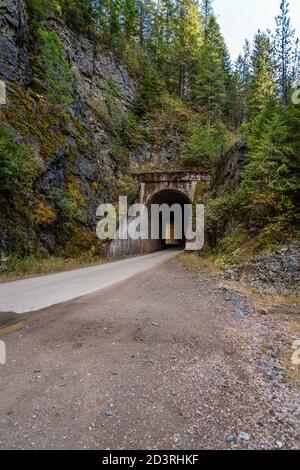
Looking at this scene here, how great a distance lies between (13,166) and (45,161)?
414 centimetres

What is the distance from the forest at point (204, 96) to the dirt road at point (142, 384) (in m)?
7.80

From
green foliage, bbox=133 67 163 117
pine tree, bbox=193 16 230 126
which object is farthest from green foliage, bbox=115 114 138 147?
pine tree, bbox=193 16 230 126

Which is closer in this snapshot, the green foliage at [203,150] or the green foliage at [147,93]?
the green foliage at [203,150]

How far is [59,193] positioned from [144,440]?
1483cm

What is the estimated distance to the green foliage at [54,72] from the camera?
17.7m

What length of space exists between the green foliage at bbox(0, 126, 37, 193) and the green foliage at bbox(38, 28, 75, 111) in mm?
6125

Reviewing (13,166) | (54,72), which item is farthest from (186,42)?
(13,166)

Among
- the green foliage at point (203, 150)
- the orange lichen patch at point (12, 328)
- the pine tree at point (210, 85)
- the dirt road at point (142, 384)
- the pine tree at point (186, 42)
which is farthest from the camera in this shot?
the pine tree at point (186, 42)

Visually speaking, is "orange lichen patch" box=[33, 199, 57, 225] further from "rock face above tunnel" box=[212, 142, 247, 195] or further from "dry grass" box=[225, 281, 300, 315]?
"rock face above tunnel" box=[212, 142, 247, 195]

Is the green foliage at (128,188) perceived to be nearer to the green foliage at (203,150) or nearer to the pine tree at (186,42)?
the green foliage at (203,150)

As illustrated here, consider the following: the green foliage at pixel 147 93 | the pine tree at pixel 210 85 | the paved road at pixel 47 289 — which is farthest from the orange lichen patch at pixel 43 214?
the pine tree at pixel 210 85

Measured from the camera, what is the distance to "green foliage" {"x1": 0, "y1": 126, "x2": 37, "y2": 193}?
11.4 meters

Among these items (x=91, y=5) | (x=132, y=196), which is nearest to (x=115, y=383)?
(x=132, y=196)
